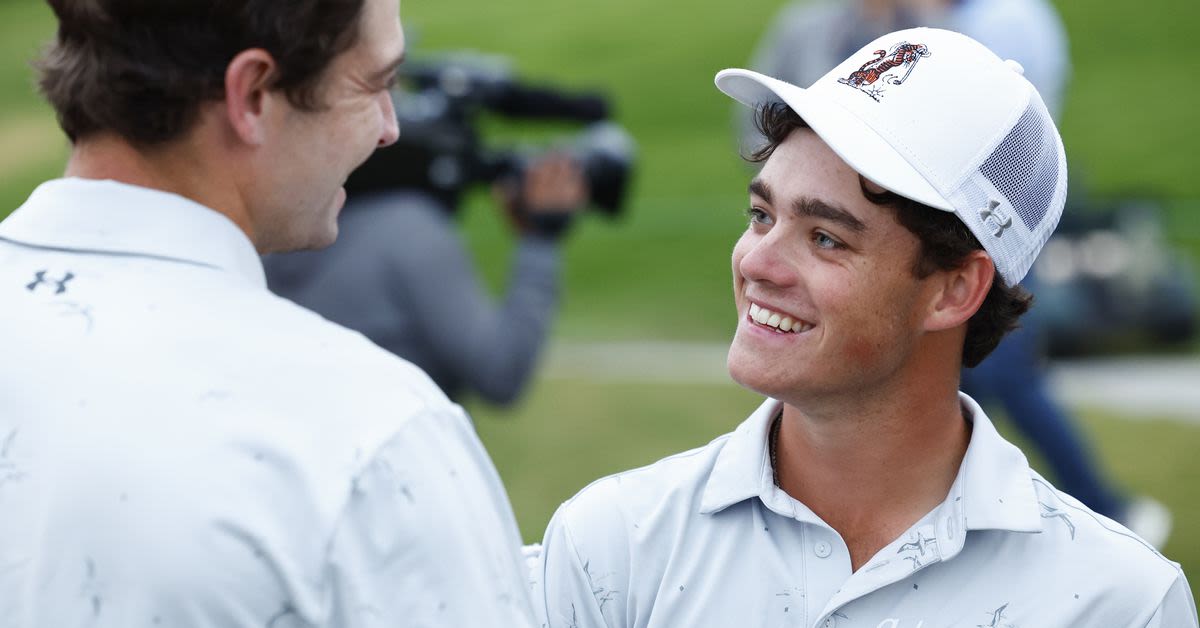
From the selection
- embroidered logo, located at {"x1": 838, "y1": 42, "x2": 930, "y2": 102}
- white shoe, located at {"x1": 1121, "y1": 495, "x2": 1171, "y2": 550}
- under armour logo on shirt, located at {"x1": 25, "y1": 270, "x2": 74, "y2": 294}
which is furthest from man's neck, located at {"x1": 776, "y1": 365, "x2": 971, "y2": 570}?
white shoe, located at {"x1": 1121, "y1": 495, "x2": 1171, "y2": 550}

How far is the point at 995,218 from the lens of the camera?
7.10ft

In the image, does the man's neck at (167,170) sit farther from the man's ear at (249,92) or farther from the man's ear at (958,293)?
the man's ear at (958,293)

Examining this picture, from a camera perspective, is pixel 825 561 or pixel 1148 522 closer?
pixel 825 561

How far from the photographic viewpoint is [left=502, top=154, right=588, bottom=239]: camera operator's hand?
4387 millimetres

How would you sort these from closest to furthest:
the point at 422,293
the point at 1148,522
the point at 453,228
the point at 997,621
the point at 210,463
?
1. the point at 210,463
2. the point at 997,621
3. the point at 422,293
4. the point at 453,228
5. the point at 1148,522

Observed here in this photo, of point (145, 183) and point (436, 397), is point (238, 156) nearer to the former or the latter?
point (145, 183)

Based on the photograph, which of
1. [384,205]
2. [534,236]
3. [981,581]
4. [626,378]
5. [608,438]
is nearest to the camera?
[981,581]

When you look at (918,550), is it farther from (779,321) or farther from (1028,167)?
(1028,167)

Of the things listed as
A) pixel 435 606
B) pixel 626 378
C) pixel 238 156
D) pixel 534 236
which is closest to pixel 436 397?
pixel 435 606

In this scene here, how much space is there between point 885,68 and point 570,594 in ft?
2.90

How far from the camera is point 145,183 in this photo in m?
1.58

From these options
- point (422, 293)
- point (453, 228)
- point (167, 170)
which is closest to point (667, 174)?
point (453, 228)

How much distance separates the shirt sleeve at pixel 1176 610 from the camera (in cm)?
200

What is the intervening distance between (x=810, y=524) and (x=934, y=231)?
0.46 m
